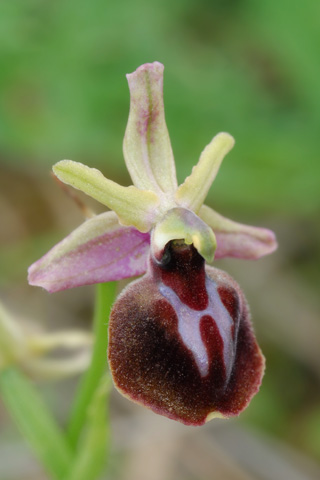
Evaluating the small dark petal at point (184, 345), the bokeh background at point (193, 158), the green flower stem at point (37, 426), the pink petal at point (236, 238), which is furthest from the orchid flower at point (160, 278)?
the bokeh background at point (193, 158)

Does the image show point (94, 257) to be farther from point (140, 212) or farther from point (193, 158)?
point (193, 158)

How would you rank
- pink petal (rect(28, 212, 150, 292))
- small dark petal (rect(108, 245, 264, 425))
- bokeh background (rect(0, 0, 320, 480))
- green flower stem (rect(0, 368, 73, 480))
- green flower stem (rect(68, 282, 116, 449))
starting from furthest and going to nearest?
bokeh background (rect(0, 0, 320, 480))
green flower stem (rect(0, 368, 73, 480))
green flower stem (rect(68, 282, 116, 449))
pink petal (rect(28, 212, 150, 292))
small dark petal (rect(108, 245, 264, 425))

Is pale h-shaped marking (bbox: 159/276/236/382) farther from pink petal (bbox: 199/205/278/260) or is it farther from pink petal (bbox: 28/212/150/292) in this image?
pink petal (bbox: 199/205/278/260)

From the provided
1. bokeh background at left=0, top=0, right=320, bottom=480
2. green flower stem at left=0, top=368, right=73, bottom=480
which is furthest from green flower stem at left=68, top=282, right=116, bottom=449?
bokeh background at left=0, top=0, right=320, bottom=480

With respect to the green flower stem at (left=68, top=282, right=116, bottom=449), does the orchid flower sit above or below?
above

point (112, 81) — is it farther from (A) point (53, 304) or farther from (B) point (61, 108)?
(A) point (53, 304)

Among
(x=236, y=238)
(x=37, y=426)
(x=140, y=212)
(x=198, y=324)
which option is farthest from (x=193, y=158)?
(x=198, y=324)
